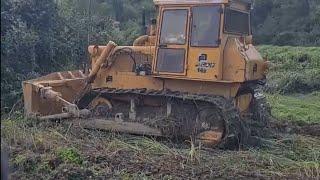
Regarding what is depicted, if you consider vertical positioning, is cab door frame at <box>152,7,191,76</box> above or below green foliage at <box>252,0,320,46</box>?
below

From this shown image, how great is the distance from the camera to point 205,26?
930 centimetres

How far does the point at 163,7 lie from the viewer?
9.70 metres

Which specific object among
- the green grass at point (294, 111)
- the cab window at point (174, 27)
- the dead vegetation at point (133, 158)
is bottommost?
the dead vegetation at point (133, 158)

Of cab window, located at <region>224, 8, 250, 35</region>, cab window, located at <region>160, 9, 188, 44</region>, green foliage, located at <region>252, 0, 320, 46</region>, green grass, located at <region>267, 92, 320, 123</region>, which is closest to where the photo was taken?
cab window, located at <region>224, 8, 250, 35</region>

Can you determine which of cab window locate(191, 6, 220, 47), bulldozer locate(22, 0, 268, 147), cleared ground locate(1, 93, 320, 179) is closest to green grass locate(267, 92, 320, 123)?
bulldozer locate(22, 0, 268, 147)

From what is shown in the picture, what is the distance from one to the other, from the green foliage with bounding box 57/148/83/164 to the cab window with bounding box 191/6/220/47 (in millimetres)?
3307

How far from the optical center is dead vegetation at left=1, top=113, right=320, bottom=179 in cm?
659

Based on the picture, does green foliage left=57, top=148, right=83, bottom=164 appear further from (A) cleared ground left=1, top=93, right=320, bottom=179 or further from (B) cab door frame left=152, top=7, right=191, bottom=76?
(B) cab door frame left=152, top=7, right=191, bottom=76

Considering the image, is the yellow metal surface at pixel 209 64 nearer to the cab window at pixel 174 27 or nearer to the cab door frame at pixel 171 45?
the cab door frame at pixel 171 45

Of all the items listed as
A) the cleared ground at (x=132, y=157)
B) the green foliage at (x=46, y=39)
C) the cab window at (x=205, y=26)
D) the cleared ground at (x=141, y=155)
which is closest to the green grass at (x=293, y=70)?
the green foliage at (x=46, y=39)

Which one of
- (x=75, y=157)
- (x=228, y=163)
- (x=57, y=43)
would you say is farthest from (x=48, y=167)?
(x=57, y=43)

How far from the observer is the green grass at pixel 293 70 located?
63.4 ft

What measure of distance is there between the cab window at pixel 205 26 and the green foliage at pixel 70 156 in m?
3.31

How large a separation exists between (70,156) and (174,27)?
3610 mm
